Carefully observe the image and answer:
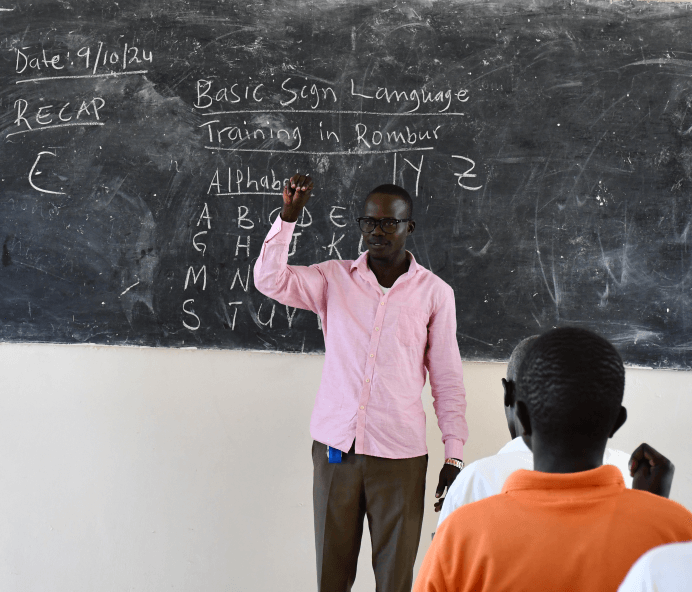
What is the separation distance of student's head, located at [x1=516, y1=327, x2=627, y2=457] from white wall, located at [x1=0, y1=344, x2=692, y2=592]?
5.24ft

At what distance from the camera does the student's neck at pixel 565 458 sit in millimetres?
830

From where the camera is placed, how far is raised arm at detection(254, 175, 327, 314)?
1.77 m

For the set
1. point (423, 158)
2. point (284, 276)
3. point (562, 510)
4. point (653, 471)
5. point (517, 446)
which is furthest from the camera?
point (423, 158)

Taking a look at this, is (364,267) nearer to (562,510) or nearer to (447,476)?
(447,476)

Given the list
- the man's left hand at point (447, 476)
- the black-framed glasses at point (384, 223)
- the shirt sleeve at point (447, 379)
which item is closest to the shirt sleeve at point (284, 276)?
the black-framed glasses at point (384, 223)

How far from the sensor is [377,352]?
189 centimetres

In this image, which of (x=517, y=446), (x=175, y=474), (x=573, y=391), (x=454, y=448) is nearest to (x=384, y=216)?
(x=454, y=448)

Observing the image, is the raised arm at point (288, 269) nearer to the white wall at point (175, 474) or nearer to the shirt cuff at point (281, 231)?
the shirt cuff at point (281, 231)

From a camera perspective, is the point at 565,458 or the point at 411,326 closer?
the point at 565,458

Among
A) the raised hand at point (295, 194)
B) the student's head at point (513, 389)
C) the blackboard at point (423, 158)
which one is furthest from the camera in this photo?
the blackboard at point (423, 158)

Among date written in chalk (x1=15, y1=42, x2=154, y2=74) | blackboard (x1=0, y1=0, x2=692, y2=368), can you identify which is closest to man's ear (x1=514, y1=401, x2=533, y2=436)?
blackboard (x1=0, y1=0, x2=692, y2=368)

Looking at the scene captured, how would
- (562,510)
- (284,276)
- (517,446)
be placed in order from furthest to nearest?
(284,276) < (517,446) < (562,510)

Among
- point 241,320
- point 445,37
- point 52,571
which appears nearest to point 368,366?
point 241,320

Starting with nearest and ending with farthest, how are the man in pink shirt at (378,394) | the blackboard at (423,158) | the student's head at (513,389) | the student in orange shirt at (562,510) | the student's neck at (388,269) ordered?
the student in orange shirt at (562,510) → the student's head at (513,389) → the man in pink shirt at (378,394) → the student's neck at (388,269) → the blackboard at (423,158)
